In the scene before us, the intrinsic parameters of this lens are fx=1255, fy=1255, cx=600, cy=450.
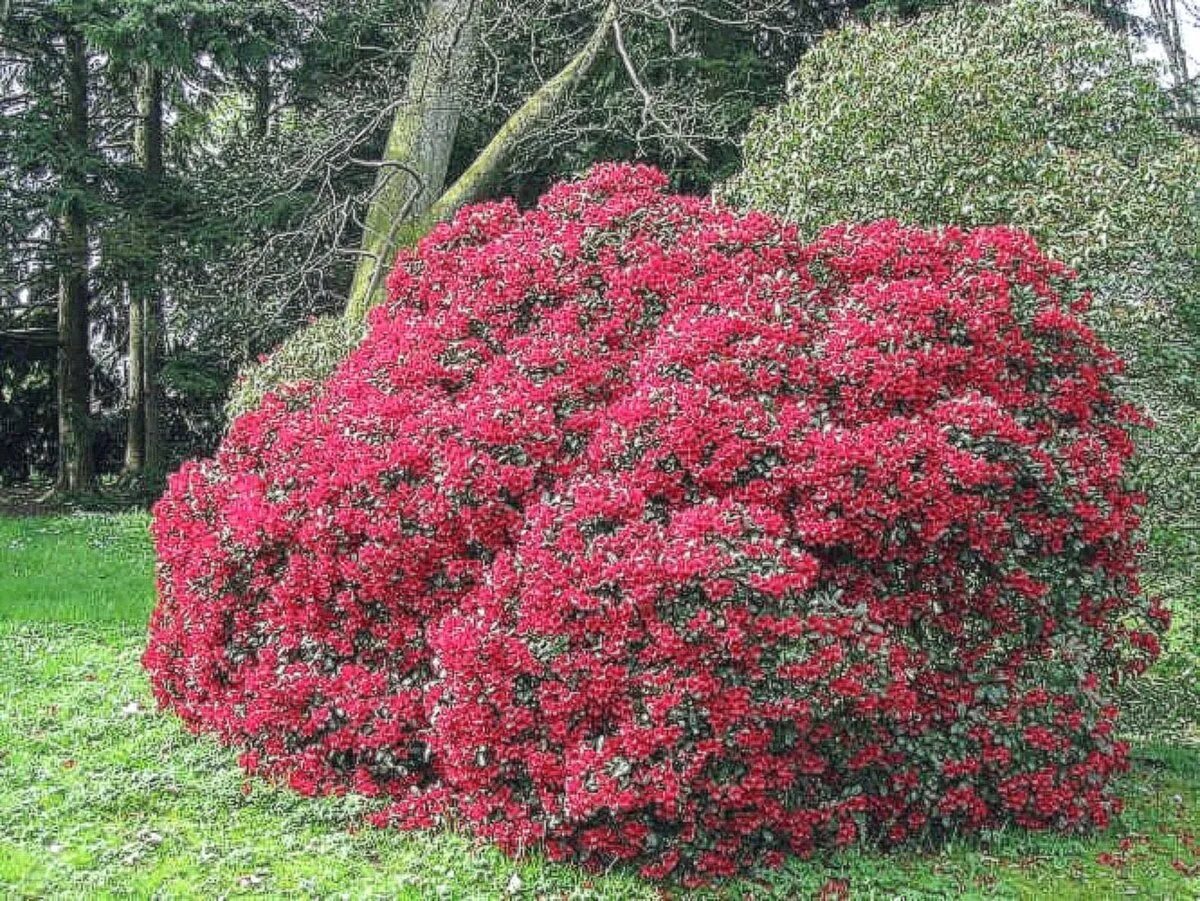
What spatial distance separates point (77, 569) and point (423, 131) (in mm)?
5263

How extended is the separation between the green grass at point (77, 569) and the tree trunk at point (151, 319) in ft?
6.53

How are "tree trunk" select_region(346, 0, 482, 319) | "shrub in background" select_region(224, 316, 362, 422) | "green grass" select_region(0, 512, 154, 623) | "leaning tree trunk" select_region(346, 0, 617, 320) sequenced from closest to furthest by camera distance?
"shrub in background" select_region(224, 316, 362, 422) → "green grass" select_region(0, 512, 154, 623) → "tree trunk" select_region(346, 0, 482, 319) → "leaning tree trunk" select_region(346, 0, 617, 320)

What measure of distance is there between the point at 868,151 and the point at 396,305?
2.90 meters

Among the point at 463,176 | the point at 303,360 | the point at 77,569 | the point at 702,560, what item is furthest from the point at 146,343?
the point at 702,560

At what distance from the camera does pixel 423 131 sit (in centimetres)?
1230

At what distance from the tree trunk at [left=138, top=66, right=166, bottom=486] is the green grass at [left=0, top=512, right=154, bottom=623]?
6.53ft

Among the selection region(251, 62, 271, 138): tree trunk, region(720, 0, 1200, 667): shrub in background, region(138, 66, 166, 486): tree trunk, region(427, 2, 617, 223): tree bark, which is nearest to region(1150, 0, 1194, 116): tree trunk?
region(427, 2, 617, 223): tree bark

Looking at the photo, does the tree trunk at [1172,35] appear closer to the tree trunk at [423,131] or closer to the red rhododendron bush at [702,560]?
the tree trunk at [423,131]

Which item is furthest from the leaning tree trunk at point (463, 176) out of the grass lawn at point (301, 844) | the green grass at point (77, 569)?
the grass lawn at point (301, 844)

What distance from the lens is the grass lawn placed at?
15.4 feet

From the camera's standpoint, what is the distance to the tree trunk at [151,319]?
54.3ft

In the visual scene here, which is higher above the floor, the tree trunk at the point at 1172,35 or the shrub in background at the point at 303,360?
the tree trunk at the point at 1172,35

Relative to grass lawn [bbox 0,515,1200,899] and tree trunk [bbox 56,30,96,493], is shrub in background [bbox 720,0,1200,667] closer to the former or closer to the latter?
grass lawn [bbox 0,515,1200,899]

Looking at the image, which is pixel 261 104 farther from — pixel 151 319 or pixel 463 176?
pixel 463 176
